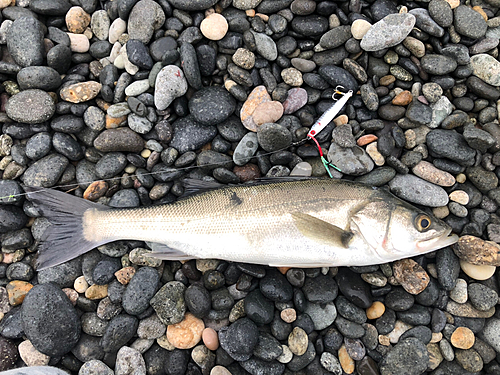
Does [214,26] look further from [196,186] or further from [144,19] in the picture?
[196,186]

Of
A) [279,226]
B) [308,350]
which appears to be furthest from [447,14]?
[308,350]

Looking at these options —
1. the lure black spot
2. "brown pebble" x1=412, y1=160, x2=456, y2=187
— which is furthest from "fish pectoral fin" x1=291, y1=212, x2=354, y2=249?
"brown pebble" x1=412, y1=160, x2=456, y2=187

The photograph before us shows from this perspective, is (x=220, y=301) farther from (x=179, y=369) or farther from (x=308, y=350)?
(x=308, y=350)

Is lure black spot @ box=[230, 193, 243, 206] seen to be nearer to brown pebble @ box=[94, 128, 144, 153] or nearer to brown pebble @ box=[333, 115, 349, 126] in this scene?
brown pebble @ box=[94, 128, 144, 153]

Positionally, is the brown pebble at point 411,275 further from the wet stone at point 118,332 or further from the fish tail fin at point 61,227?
the fish tail fin at point 61,227

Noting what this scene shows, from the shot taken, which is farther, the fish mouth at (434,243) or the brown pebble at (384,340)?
the brown pebble at (384,340)

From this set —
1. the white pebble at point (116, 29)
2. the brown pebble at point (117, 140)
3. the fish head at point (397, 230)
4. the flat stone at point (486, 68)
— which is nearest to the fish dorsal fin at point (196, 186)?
the brown pebble at point (117, 140)

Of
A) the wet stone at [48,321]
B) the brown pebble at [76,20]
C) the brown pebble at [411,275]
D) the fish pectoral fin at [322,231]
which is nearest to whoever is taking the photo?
Answer: the fish pectoral fin at [322,231]

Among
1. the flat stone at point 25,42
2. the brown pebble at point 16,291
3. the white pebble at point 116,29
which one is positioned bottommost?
the brown pebble at point 16,291
